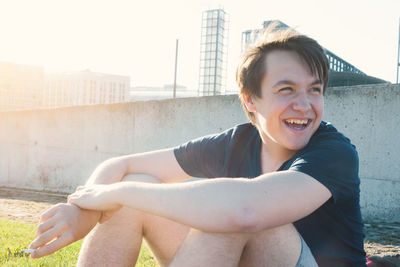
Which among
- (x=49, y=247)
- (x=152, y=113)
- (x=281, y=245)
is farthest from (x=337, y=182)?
(x=152, y=113)

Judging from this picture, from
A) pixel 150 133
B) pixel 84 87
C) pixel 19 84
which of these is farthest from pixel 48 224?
pixel 19 84

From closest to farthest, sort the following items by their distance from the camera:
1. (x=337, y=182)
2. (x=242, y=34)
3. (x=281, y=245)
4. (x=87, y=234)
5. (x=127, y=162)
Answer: (x=281, y=245), (x=337, y=182), (x=87, y=234), (x=127, y=162), (x=242, y=34)

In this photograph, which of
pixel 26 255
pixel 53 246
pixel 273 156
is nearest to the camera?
pixel 53 246

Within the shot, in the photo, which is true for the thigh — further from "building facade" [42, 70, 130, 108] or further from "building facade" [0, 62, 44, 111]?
"building facade" [0, 62, 44, 111]

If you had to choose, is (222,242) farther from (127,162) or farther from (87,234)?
(127,162)

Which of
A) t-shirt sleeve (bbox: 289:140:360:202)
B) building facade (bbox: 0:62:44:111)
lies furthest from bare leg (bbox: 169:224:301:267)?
building facade (bbox: 0:62:44:111)

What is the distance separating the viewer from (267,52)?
188 cm

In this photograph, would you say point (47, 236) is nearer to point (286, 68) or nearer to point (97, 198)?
point (97, 198)

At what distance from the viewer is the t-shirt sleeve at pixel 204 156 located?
6.91 ft

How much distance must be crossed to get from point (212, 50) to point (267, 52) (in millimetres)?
42941

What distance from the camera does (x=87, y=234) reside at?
1.77 meters

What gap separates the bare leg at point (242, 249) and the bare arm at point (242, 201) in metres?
0.03

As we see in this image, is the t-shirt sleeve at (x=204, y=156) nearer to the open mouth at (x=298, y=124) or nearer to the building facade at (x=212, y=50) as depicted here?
the open mouth at (x=298, y=124)

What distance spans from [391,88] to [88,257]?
14.5 feet
